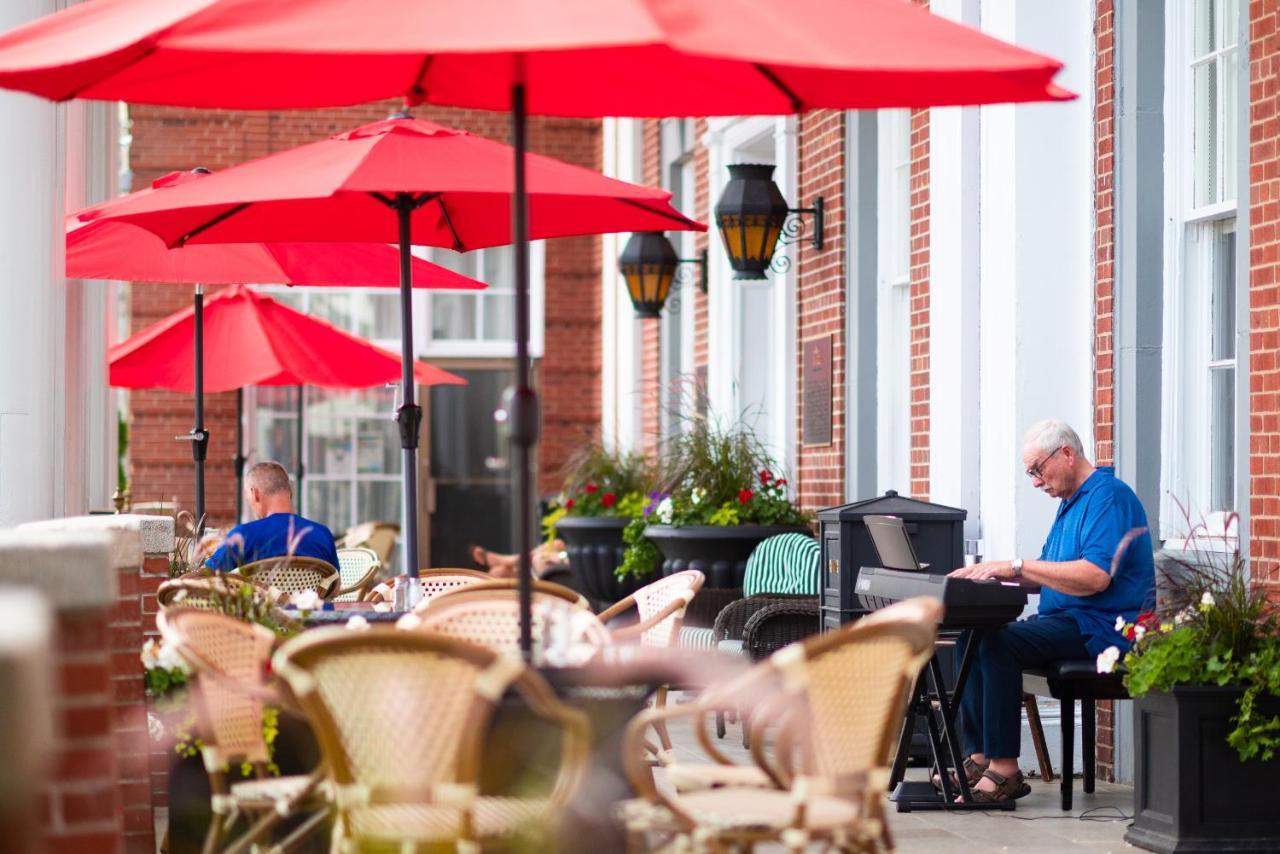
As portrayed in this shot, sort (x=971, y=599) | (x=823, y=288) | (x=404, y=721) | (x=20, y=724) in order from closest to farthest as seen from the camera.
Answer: (x=20, y=724) → (x=404, y=721) → (x=971, y=599) → (x=823, y=288)

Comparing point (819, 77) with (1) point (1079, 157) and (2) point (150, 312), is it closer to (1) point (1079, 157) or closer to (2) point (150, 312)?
(1) point (1079, 157)

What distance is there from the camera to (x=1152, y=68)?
7184 millimetres

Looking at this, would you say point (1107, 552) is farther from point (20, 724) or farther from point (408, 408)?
point (20, 724)

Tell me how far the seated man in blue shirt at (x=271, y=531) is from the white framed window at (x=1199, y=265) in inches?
133

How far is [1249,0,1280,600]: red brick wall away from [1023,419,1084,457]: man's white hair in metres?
0.70

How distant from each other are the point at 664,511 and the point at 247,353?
2.44 m

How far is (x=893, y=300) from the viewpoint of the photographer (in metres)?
9.72

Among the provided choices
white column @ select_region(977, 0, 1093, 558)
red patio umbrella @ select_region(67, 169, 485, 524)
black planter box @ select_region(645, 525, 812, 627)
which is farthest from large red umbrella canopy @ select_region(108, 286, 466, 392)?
white column @ select_region(977, 0, 1093, 558)

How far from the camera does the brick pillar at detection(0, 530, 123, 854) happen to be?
9.06 feet

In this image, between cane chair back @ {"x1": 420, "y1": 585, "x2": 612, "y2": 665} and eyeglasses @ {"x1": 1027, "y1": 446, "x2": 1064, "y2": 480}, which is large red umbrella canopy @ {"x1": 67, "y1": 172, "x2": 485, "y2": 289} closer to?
eyeglasses @ {"x1": 1027, "y1": 446, "x2": 1064, "y2": 480}

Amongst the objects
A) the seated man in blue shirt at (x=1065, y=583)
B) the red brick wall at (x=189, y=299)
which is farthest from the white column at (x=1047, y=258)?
the red brick wall at (x=189, y=299)

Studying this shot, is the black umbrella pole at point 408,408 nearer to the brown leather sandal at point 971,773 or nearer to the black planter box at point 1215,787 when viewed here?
the brown leather sandal at point 971,773

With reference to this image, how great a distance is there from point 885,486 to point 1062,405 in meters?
2.23

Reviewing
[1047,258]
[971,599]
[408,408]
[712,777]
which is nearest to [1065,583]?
[971,599]
